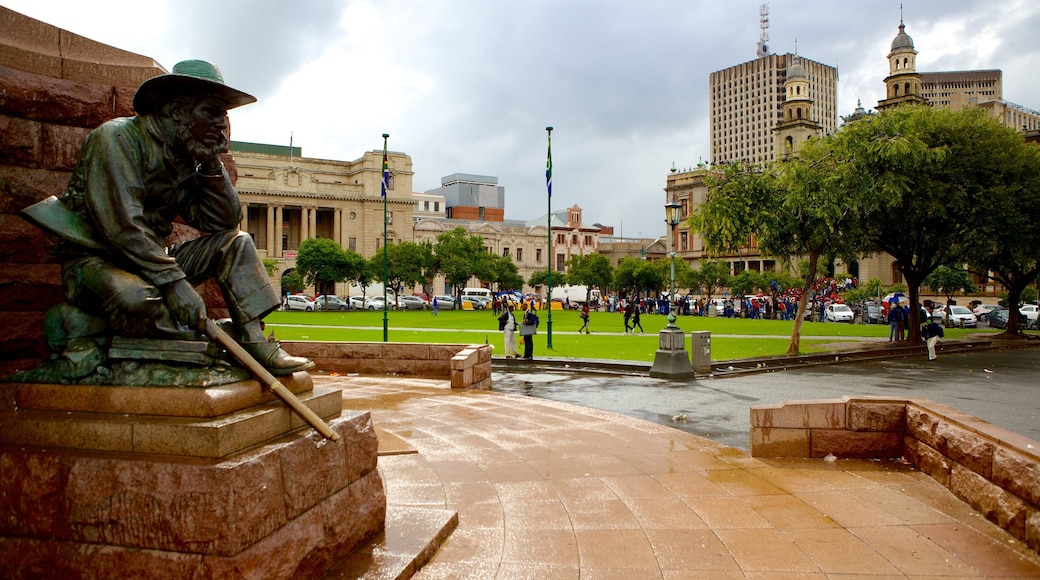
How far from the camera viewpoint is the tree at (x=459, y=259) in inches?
2441

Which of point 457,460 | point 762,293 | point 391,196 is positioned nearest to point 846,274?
point 762,293

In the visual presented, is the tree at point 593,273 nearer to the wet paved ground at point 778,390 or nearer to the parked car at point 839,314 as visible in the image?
the parked car at point 839,314

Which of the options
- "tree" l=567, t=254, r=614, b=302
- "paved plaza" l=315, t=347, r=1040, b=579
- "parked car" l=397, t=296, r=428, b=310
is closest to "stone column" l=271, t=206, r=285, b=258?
"parked car" l=397, t=296, r=428, b=310

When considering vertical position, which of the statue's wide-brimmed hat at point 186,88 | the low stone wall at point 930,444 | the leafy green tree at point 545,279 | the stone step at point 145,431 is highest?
the leafy green tree at point 545,279

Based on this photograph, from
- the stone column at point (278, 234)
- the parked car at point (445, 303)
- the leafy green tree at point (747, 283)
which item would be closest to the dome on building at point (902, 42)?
the leafy green tree at point (747, 283)

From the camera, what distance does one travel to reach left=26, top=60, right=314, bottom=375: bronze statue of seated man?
346 cm

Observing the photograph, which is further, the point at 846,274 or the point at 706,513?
the point at 846,274

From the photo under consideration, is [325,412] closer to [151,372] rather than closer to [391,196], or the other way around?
[151,372]

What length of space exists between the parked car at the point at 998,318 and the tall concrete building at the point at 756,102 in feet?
358

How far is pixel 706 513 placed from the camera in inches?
199

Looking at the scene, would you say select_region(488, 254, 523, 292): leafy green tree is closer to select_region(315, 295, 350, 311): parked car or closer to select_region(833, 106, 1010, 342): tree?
select_region(315, 295, 350, 311): parked car

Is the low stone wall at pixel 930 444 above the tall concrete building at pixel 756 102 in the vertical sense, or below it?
below

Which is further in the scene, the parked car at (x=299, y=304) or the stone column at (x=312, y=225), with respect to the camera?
the stone column at (x=312, y=225)

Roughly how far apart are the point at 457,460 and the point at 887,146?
1903cm
